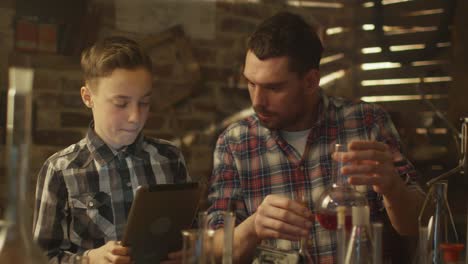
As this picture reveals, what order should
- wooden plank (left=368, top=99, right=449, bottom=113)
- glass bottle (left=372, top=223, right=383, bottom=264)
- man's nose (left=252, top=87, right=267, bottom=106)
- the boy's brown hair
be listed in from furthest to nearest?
1. wooden plank (left=368, top=99, right=449, bottom=113)
2. man's nose (left=252, top=87, right=267, bottom=106)
3. the boy's brown hair
4. glass bottle (left=372, top=223, right=383, bottom=264)

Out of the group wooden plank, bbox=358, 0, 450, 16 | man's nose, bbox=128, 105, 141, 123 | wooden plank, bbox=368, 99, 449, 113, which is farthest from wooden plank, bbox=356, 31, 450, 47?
man's nose, bbox=128, 105, 141, 123

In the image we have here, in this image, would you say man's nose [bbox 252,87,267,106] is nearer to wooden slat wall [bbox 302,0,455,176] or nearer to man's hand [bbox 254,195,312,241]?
man's hand [bbox 254,195,312,241]

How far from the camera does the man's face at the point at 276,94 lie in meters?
2.30

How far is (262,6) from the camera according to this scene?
10.6 ft

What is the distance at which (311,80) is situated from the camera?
2467 mm

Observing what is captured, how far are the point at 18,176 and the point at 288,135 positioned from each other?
156 centimetres

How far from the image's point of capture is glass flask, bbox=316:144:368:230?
1.54 meters

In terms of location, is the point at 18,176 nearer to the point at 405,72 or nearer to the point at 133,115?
the point at 133,115

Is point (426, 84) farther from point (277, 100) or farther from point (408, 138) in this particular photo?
point (277, 100)

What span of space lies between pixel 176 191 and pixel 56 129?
3.59 feet

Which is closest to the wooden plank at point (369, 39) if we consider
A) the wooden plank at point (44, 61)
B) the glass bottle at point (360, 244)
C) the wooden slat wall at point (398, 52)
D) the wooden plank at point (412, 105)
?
the wooden slat wall at point (398, 52)

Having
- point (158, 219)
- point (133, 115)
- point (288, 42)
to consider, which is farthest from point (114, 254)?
point (288, 42)

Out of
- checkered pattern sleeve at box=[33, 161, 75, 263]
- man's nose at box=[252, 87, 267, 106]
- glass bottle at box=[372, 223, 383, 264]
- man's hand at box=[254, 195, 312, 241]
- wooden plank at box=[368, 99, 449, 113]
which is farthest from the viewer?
wooden plank at box=[368, 99, 449, 113]

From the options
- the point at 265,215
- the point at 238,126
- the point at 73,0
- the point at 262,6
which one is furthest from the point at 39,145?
the point at 262,6
